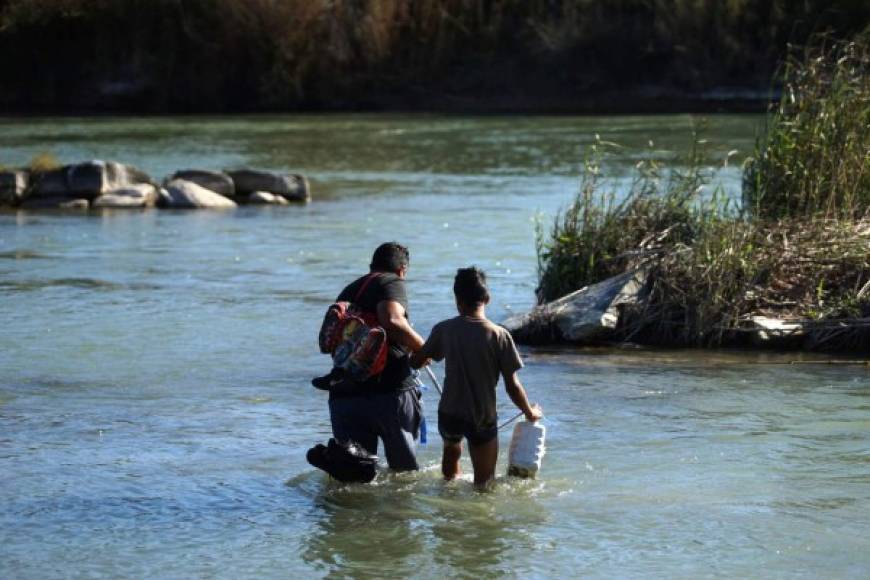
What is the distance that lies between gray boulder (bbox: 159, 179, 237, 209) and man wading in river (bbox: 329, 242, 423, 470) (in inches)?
672

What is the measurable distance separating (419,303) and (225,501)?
688 centimetres

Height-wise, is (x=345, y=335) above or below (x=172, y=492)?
above

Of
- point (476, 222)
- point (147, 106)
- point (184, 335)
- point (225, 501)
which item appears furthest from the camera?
point (147, 106)

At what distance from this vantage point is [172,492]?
8289 millimetres

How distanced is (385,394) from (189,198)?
1728 cm

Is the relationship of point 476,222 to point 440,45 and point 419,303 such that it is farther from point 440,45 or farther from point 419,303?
point 440,45

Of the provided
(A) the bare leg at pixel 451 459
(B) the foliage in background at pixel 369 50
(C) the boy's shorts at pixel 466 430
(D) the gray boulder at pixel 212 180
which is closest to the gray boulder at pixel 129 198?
(D) the gray boulder at pixel 212 180

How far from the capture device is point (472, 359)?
24.7ft

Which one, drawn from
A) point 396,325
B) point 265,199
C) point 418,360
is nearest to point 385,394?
point 418,360

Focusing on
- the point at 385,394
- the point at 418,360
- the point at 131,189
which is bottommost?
the point at 131,189

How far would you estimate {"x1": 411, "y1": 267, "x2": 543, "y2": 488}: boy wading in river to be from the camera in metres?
7.51

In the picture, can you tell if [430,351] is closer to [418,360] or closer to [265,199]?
[418,360]

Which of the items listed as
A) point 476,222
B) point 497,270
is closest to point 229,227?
point 476,222

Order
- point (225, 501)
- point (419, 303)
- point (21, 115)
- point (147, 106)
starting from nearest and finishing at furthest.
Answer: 1. point (225, 501)
2. point (419, 303)
3. point (21, 115)
4. point (147, 106)
